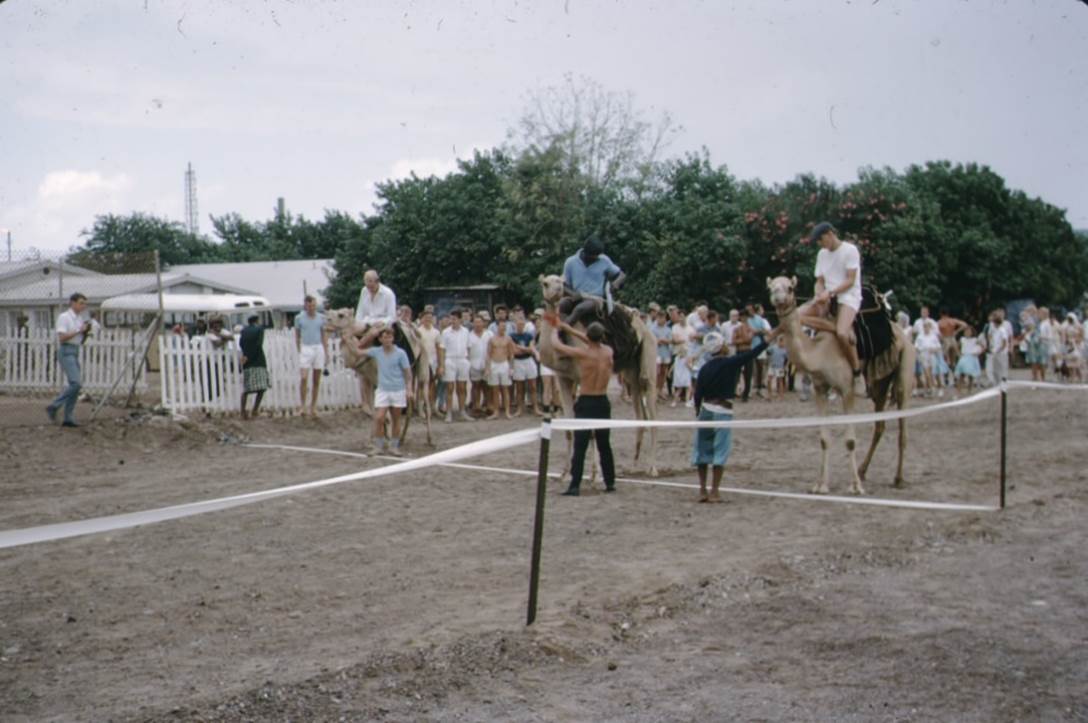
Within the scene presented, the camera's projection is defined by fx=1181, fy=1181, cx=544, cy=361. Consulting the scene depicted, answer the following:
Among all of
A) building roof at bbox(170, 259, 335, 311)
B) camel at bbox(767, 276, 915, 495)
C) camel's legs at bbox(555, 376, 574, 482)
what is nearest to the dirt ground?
camel's legs at bbox(555, 376, 574, 482)

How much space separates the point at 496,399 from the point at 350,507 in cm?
1225

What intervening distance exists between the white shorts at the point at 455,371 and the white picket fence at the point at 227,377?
220 cm

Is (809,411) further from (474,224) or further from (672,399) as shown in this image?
(474,224)

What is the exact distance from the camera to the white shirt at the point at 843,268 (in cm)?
1284

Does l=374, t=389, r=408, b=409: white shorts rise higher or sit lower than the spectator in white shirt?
lower

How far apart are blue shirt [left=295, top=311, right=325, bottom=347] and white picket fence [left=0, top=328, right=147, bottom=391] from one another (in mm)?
2884

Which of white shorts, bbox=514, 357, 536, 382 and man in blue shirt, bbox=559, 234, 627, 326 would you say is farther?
white shorts, bbox=514, 357, 536, 382

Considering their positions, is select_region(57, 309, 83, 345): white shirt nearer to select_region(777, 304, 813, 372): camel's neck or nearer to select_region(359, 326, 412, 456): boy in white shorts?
select_region(359, 326, 412, 456): boy in white shorts

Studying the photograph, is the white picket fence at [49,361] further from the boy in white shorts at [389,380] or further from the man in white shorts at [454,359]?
the boy in white shorts at [389,380]

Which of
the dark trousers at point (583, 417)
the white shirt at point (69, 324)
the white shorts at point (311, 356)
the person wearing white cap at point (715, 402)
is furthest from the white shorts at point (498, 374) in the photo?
the person wearing white cap at point (715, 402)

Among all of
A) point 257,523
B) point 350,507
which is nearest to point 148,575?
point 257,523

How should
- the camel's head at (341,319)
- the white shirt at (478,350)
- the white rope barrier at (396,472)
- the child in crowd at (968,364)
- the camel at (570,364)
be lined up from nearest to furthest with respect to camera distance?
the white rope barrier at (396,472) → the camel at (570,364) → the camel's head at (341,319) → the white shirt at (478,350) → the child in crowd at (968,364)

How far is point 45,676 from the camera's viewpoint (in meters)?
6.34

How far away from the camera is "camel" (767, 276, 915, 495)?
12.6 meters
